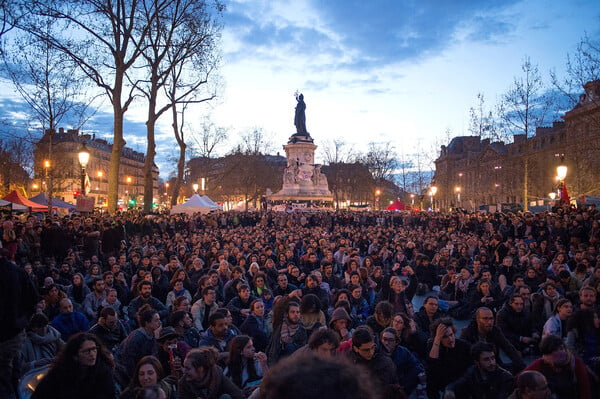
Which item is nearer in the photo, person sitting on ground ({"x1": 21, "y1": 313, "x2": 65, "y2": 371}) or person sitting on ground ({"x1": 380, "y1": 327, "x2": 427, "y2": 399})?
person sitting on ground ({"x1": 380, "y1": 327, "x2": 427, "y2": 399})

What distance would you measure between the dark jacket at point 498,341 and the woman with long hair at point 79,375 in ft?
12.8

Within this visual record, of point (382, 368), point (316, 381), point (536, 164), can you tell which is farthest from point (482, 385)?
point (536, 164)

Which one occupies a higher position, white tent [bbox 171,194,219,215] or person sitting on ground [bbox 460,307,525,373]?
white tent [bbox 171,194,219,215]

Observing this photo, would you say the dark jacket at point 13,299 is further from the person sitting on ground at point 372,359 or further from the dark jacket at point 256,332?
the person sitting on ground at point 372,359

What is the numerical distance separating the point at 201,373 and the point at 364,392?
2875mm

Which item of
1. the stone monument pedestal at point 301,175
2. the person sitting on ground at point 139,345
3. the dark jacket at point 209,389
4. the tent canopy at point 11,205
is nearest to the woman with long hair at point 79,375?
the dark jacket at point 209,389

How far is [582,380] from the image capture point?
4.31 meters

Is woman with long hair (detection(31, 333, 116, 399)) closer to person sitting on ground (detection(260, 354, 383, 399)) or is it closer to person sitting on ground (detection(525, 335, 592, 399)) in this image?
person sitting on ground (detection(260, 354, 383, 399))

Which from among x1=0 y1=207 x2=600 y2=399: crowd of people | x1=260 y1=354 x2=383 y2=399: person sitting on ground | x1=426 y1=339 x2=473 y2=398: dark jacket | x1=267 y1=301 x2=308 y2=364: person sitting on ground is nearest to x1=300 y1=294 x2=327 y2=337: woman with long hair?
x1=0 y1=207 x2=600 y2=399: crowd of people

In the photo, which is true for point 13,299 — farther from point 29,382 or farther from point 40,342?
point 40,342

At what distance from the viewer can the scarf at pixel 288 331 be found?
5.89 m

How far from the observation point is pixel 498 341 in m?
5.68

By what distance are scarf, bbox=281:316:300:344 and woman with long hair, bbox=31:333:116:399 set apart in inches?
92.4

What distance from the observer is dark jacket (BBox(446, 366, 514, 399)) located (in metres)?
4.61
